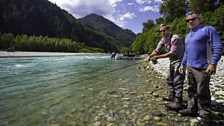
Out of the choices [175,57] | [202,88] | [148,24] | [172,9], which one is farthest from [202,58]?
[148,24]

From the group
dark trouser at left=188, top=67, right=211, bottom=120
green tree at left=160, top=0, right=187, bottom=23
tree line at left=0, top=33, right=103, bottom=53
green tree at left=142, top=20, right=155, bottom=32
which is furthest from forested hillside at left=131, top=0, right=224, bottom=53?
tree line at left=0, top=33, right=103, bottom=53

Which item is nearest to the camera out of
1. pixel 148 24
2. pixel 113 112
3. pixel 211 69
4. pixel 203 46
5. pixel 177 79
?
pixel 211 69

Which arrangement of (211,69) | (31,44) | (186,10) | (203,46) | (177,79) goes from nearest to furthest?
(211,69), (203,46), (177,79), (186,10), (31,44)

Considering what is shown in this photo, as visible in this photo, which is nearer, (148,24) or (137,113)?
(137,113)

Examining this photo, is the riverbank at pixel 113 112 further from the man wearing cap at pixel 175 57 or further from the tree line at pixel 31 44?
the tree line at pixel 31 44

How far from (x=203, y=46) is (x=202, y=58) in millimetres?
285

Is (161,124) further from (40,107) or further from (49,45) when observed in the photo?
(49,45)

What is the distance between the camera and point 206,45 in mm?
4566

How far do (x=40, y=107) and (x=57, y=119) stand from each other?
5.19 feet

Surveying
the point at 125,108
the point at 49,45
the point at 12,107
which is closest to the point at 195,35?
the point at 125,108

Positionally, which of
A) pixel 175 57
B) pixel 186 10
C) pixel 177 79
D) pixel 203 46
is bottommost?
pixel 177 79

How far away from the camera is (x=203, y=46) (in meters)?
4.60

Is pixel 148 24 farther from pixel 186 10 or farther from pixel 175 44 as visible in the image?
pixel 175 44

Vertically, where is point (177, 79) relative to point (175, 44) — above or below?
below
